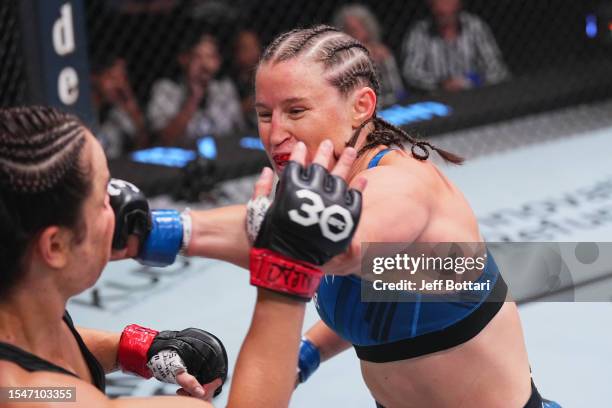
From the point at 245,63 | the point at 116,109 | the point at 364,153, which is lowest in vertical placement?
the point at 116,109

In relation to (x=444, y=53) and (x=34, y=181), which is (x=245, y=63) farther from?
(x=34, y=181)

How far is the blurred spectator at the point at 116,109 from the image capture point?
388 centimetres

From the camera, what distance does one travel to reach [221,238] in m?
1.34

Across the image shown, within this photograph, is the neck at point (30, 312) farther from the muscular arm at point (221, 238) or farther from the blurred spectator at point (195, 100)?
the blurred spectator at point (195, 100)

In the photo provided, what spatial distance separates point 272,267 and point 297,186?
0.36 feet

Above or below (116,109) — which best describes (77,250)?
above

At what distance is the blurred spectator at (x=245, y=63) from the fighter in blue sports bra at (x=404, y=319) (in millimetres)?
2789

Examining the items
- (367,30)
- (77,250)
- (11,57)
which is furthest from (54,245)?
(367,30)

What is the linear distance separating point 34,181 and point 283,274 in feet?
1.03

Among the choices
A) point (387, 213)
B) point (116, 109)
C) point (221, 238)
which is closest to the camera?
point (387, 213)

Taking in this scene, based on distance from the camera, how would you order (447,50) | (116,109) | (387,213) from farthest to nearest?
(447,50) < (116,109) < (387,213)

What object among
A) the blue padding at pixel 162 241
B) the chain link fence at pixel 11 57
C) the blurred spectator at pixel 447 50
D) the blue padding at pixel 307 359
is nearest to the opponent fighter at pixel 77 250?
the blue padding at pixel 162 241

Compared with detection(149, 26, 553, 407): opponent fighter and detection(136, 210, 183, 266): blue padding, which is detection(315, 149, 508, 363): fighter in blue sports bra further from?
detection(136, 210, 183, 266): blue padding

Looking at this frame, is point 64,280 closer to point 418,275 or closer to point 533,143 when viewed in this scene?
point 418,275
